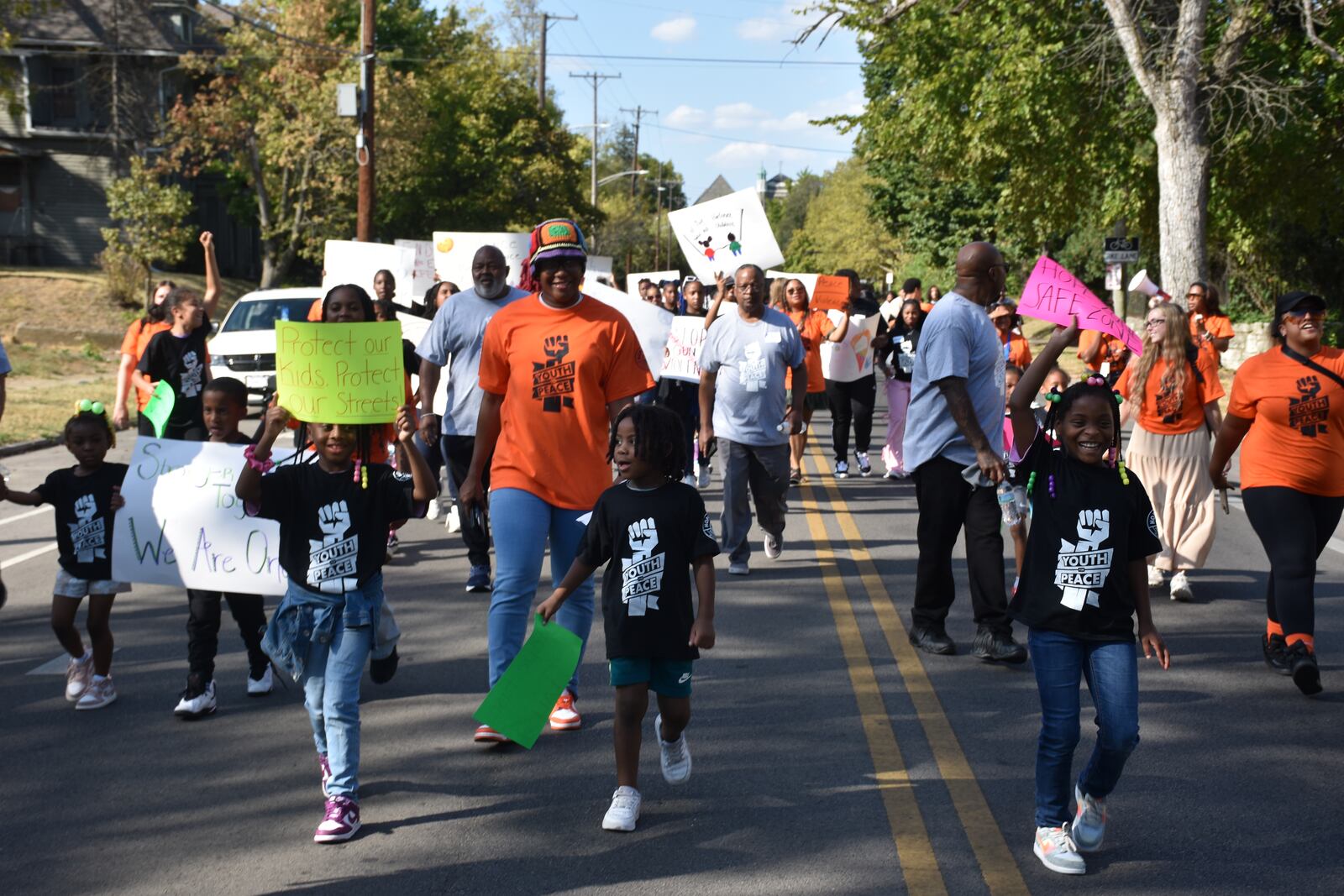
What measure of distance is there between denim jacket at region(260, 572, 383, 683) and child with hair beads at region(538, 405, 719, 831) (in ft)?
2.19

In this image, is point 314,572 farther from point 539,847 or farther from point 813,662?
point 813,662

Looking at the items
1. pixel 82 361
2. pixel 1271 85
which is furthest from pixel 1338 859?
pixel 82 361

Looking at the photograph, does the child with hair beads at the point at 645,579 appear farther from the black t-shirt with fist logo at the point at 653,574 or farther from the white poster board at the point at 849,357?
the white poster board at the point at 849,357

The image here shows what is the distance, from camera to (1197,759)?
579 centimetres

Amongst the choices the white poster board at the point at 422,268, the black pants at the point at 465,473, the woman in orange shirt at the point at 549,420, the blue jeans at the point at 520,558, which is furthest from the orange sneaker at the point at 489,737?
the white poster board at the point at 422,268

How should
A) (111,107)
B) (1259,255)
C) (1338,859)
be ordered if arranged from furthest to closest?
(111,107)
(1259,255)
(1338,859)

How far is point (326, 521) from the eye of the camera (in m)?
5.11

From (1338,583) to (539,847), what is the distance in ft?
22.2

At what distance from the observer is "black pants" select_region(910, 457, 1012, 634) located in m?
7.32

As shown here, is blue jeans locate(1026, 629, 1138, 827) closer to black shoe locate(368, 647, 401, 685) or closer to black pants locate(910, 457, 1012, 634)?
black pants locate(910, 457, 1012, 634)

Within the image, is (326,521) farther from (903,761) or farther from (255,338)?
(255,338)

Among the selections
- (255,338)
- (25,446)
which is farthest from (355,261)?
(25,446)

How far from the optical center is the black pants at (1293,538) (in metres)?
6.86

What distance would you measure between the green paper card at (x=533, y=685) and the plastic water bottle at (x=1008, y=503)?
250cm
